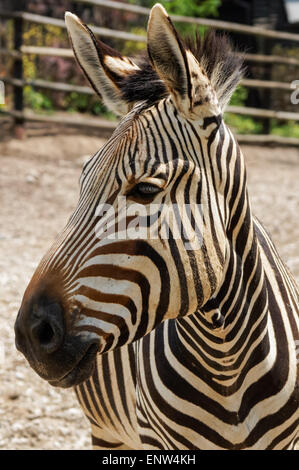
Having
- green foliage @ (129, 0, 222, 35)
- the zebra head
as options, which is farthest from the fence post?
the zebra head

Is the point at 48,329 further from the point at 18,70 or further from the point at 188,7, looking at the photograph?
the point at 188,7

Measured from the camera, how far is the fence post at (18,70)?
1013 centimetres

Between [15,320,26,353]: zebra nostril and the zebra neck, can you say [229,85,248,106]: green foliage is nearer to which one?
the zebra neck

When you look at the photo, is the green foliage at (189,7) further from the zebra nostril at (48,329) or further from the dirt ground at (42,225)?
the zebra nostril at (48,329)

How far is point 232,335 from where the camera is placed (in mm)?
1814

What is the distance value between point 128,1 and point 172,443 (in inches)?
613

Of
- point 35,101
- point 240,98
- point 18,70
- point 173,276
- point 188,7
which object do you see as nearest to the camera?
point 173,276

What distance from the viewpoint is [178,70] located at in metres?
1.63

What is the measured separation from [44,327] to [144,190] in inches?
17.6

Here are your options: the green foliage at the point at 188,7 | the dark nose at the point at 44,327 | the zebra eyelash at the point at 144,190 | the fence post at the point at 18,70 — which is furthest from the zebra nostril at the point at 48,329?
the green foliage at the point at 188,7

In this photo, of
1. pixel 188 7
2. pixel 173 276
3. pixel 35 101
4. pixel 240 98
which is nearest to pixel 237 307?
pixel 173 276

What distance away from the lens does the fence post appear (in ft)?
33.2

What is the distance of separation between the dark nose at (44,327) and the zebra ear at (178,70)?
2.19ft
